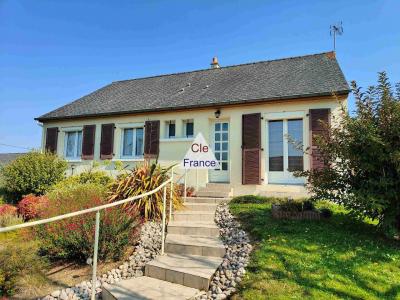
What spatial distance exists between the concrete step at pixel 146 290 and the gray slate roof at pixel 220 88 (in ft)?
25.1

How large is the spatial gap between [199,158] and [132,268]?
4.00m

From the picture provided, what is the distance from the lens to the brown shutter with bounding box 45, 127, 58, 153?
14.1 meters

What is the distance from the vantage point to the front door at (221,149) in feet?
35.9

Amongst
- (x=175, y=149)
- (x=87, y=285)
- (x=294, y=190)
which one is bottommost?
(x=87, y=285)

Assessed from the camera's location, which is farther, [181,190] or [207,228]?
[181,190]

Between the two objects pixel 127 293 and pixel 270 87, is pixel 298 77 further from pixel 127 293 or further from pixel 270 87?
pixel 127 293

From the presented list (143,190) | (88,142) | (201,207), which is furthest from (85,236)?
(88,142)

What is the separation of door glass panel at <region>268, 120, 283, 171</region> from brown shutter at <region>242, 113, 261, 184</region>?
0.49 metres

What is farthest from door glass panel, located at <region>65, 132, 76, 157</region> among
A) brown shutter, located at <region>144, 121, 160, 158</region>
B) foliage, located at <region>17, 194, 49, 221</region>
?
foliage, located at <region>17, 194, 49, 221</region>

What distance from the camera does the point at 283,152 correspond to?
10.1 meters

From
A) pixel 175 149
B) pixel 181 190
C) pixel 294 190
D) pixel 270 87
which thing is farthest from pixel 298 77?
pixel 181 190

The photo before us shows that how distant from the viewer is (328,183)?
5.61 meters

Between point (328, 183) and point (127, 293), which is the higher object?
point (328, 183)

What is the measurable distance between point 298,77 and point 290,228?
305 inches
